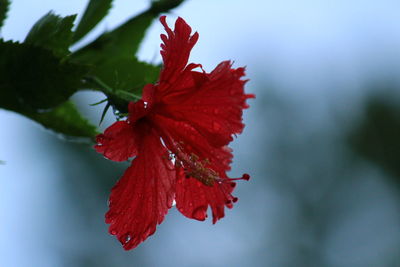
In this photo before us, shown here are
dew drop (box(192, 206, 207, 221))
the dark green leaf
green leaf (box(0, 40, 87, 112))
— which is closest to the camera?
green leaf (box(0, 40, 87, 112))

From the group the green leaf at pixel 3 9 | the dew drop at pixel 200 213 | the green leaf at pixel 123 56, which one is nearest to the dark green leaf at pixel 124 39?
the green leaf at pixel 123 56

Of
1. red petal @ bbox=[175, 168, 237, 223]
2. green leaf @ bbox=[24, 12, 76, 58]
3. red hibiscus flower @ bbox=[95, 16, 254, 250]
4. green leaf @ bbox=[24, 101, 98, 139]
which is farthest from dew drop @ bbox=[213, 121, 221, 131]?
green leaf @ bbox=[24, 12, 76, 58]

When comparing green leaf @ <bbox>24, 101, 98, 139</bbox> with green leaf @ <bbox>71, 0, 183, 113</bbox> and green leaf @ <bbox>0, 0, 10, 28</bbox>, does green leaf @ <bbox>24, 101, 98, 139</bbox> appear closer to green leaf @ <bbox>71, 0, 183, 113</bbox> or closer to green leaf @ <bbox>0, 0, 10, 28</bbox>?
green leaf @ <bbox>71, 0, 183, 113</bbox>

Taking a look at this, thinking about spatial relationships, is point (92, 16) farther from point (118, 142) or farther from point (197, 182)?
point (197, 182)

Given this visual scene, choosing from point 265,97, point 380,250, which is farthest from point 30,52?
point 265,97

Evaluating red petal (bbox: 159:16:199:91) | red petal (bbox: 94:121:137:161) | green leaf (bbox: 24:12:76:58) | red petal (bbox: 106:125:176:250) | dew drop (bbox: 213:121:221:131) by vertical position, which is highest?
red petal (bbox: 159:16:199:91)

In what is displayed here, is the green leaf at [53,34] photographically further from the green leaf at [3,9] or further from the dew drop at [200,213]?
the dew drop at [200,213]
